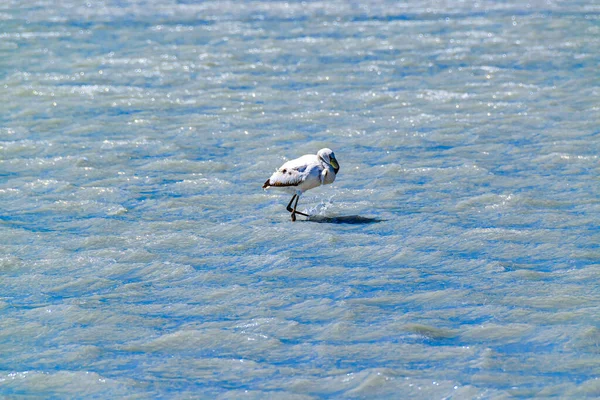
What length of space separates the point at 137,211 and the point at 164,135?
3678mm

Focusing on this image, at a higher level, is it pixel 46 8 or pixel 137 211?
pixel 46 8

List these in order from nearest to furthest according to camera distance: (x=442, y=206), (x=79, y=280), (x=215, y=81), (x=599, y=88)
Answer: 1. (x=79, y=280)
2. (x=442, y=206)
3. (x=599, y=88)
4. (x=215, y=81)

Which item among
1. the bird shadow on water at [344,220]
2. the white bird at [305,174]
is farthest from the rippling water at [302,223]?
the white bird at [305,174]

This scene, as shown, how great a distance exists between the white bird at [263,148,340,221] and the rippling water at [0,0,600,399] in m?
0.40

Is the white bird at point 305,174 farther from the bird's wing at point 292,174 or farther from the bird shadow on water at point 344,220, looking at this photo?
the bird shadow on water at point 344,220

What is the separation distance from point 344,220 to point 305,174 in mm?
671

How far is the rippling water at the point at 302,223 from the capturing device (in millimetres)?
6695

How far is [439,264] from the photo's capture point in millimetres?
8570

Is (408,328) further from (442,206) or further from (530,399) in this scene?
(442,206)

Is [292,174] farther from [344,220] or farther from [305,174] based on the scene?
[344,220]

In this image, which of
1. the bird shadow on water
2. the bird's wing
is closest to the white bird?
the bird's wing

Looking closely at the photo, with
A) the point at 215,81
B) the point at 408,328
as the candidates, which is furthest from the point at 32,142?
the point at 408,328

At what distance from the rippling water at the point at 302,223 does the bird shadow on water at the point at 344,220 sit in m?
0.04

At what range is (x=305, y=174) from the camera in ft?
31.9
